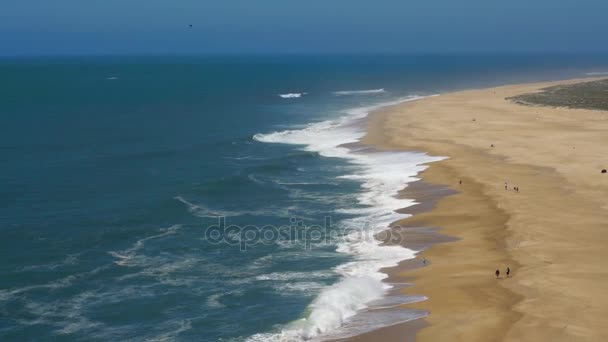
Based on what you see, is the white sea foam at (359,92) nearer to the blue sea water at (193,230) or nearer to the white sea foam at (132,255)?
the blue sea water at (193,230)

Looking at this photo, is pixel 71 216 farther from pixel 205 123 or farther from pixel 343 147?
pixel 205 123

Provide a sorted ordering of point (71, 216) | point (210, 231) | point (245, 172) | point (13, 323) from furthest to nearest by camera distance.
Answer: point (245, 172) → point (71, 216) → point (210, 231) → point (13, 323)

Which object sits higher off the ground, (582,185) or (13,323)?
(582,185)

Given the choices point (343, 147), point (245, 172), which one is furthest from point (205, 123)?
point (245, 172)

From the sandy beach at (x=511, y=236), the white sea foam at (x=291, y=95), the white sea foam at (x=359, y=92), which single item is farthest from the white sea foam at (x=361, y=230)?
the white sea foam at (x=359, y=92)

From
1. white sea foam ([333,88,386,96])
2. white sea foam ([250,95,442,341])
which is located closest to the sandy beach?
white sea foam ([250,95,442,341])

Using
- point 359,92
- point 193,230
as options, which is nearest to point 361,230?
point 193,230

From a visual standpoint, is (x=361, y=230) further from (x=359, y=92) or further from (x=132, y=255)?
(x=359, y=92)
